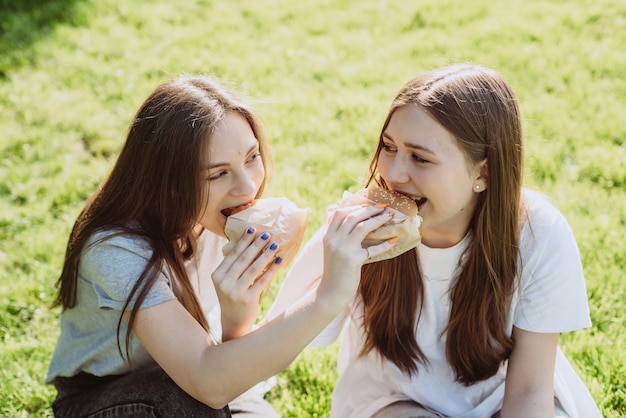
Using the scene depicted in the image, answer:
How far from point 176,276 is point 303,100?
3.04m

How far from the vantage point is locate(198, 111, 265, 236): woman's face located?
2756mm

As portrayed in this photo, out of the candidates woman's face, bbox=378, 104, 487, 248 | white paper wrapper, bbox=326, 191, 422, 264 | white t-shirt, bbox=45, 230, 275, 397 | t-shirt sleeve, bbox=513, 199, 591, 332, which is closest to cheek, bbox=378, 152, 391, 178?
woman's face, bbox=378, 104, 487, 248

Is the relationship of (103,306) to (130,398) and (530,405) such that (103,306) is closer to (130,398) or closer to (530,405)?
(130,398)

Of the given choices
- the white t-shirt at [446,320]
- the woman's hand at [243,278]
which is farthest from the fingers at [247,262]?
the white t-shirt at [446,320]

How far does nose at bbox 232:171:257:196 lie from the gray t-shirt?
386 mm

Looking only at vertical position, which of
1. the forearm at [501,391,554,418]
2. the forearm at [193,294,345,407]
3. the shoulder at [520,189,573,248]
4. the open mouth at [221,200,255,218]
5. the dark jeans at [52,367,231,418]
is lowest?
the forearm at [501,391,554,418]

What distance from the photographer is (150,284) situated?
265 cm

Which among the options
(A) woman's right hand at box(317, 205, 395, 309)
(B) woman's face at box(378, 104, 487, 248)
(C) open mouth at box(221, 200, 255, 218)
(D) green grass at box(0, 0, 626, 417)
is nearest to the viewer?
(A) woman's right hand at box(317, 205, 395, 309)

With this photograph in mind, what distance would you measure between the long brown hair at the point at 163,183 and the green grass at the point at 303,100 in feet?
2.70

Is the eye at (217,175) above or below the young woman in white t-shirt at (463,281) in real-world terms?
above

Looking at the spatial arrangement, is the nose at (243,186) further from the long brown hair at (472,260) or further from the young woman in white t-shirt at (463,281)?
the long brown hair at (472,260)

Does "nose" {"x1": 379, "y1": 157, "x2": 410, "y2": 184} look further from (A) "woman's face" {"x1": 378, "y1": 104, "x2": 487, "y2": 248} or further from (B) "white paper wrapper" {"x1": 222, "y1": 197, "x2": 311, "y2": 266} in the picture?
(B) "white paper wrapper" {"x1": 222, "y1": 197, "x2": 311, "y2": 266}

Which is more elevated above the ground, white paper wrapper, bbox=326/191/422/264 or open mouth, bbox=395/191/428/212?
open mouth, bbox=395/191/428/212

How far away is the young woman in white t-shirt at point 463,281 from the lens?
2609 millimetres
